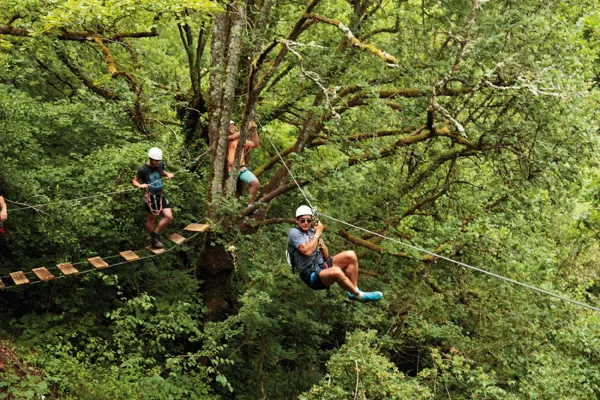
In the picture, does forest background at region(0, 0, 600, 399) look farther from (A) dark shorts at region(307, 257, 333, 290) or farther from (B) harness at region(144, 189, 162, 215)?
(A) dark shorts at region(307, 257, 333, 290)

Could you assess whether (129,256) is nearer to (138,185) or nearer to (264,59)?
(138,185)

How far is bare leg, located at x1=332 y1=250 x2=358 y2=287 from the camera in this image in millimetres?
7027

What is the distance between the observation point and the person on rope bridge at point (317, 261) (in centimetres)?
691

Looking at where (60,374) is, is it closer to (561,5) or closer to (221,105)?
(221,105)

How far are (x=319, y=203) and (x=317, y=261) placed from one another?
313cm

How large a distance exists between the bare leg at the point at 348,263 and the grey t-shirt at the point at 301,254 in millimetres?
199

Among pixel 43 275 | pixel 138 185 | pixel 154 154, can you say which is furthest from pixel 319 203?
pixel 43 275

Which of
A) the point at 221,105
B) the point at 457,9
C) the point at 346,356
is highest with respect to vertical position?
the point at 457,9

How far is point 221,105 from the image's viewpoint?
366 inches

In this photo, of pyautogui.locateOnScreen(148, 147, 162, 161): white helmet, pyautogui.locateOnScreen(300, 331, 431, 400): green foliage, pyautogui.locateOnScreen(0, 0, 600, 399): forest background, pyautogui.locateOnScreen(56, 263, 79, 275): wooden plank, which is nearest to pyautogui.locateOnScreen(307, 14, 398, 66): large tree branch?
pyautogui.locateOnScreen(0, 0, 600, 399): forest background

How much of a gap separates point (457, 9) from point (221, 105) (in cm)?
383

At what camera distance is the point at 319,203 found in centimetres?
1023

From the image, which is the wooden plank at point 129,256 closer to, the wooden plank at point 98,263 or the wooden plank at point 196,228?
the wooden plank at point 98,263

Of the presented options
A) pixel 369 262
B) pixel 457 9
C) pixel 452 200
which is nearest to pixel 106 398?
pixel 369 262
